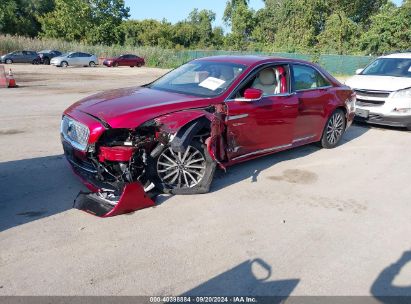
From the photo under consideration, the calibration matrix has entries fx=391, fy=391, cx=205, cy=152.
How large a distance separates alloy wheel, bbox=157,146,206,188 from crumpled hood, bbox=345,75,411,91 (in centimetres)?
602

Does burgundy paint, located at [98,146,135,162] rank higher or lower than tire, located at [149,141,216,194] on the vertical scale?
higher

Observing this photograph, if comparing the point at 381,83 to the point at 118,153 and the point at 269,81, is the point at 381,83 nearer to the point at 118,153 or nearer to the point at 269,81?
the point at 269,81

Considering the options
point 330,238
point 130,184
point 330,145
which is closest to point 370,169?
point 330,145

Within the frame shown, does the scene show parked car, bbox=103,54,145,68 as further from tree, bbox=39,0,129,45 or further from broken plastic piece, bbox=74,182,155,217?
broken plastic piece, bbox=74,182,155,217

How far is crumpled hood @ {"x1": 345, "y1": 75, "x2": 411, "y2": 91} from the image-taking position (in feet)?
29.5

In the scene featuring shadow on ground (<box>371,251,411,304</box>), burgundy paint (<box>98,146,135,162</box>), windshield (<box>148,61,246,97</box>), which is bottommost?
shadow on ground (<box>371,251,411,304</box>)

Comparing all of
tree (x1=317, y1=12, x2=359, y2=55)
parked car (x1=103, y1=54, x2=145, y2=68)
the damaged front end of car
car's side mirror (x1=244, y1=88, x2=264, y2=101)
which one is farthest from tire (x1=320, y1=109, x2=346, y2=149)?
tree (x1=317, y1=12, x2=359, y2=55)

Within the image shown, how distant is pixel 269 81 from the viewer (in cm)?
596

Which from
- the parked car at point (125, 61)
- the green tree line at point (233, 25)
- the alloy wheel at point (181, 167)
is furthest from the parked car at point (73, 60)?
the alloy wheel at point (181, 167)

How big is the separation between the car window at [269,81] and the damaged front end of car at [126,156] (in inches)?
41.2

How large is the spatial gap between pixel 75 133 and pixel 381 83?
24.4 ft

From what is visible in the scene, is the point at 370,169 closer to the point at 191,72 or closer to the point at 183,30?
the point at 191,72

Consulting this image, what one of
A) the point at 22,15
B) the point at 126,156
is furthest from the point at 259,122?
the point at 22,15

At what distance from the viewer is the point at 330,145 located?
24.4ft
